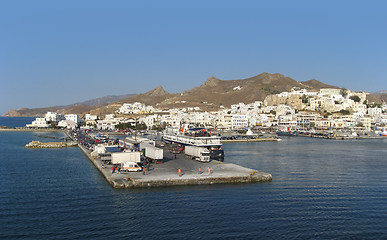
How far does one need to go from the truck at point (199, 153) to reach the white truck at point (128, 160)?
5.32 m

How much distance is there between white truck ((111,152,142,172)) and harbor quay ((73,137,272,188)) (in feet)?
1.91

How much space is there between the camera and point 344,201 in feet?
60.5

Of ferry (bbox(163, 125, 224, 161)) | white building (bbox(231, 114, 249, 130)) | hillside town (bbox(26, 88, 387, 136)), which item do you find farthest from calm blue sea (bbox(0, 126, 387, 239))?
white building (bbox(231, 114, 249, 130))

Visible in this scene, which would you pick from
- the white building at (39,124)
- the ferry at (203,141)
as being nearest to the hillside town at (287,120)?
the white building at (39,124)

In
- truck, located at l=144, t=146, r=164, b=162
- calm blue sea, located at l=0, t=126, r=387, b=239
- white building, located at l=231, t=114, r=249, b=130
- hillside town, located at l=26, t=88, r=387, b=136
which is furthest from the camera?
hillside town, located at l=26, t=88, r=387, b=136

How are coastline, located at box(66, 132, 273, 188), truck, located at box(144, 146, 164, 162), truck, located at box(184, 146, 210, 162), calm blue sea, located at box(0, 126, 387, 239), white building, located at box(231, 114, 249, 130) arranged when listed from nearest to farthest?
calm blue sea, located at box(0, 126, 387, 239)
coastline, located at box(66, 132, 273, 188)
truck, located at box(144, 146, 164, 162)
truck, located at box(184, 146, 210, 162)
white building, located at box(231, 114, 249, 130)

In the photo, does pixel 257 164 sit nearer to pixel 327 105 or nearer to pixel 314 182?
pixel 314 182

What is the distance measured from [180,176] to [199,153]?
7.00 m

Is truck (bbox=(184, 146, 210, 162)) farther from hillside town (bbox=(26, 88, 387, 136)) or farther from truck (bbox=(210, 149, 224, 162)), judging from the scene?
hillside town (bbox=(26, 88, 387, 136))

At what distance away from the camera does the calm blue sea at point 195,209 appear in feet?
45.0

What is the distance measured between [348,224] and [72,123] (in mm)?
95066

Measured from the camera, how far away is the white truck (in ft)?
77.3

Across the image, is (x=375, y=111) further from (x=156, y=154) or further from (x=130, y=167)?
(x=130, y=167)

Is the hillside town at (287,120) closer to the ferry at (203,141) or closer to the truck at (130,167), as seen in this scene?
the ferry at (203,141)
